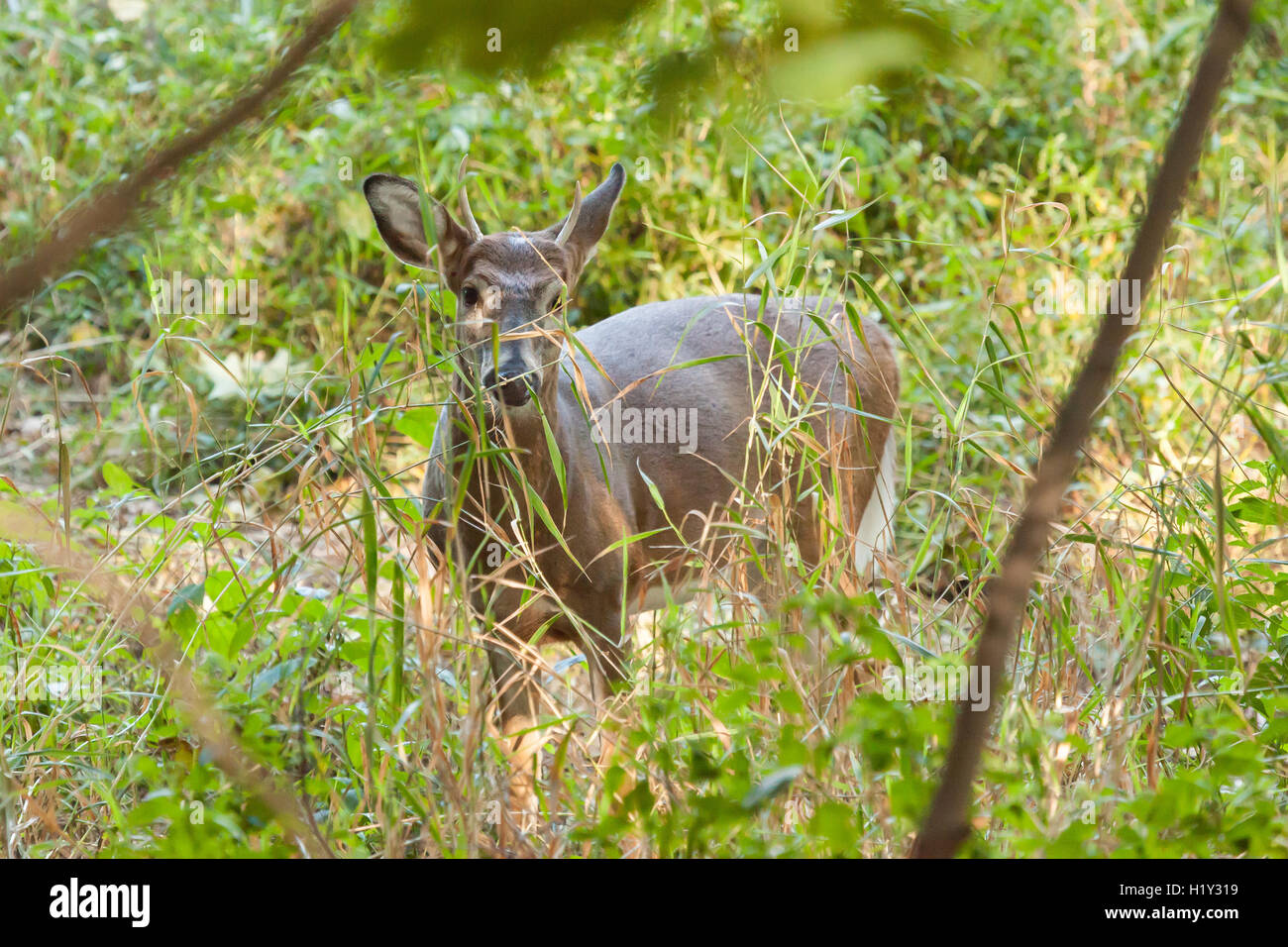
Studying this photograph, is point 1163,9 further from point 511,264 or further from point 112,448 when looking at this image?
point 112,448

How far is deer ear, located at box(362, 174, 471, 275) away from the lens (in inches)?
157

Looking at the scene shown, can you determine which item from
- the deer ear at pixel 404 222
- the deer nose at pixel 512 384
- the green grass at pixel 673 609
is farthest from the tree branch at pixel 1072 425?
the deer ear at pixel 404 222

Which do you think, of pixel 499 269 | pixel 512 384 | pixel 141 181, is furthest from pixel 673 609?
pixel 141 181

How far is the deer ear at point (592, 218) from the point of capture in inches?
169

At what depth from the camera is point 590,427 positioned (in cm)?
373

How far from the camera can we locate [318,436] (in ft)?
10.2

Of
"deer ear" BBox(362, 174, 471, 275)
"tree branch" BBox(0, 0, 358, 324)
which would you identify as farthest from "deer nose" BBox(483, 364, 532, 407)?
"tree branch" BBox(0, 0, 358, 324)

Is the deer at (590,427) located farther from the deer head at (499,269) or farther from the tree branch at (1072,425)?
the tree branch at (1072,425)

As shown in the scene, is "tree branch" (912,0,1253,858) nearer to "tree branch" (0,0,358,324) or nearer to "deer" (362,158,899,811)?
"tree branch" (0,0,358,324)

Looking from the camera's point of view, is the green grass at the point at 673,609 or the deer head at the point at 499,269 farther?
the deer head at the point at 499,269

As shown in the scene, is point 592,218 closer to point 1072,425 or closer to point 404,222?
point 404,222

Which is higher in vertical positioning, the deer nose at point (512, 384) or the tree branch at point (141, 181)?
the tree branch at point (141, 181)
